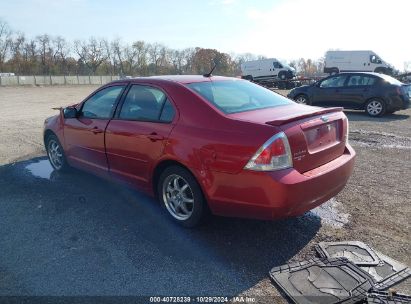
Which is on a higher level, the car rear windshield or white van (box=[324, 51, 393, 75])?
white van (box=[324, 51, 393, 75])

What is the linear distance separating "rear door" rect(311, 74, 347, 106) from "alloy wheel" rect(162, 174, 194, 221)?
34.9 ft

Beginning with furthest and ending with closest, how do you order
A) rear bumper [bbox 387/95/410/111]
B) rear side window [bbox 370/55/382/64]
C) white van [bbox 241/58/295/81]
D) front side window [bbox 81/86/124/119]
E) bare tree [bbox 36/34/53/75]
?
bare tree [bbox 36/34/53/75], white van [bbox 241/58/295/81], rear side window [bbox 370/55/382/64], rear bumper [bbox 387/95/410/111], front side window [bbox 81/86/124/119]

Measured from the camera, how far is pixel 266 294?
2.82 m

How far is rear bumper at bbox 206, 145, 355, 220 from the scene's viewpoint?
3.10 metres

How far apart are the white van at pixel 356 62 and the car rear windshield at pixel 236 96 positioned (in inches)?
1321

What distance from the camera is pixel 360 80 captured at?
41.5ft

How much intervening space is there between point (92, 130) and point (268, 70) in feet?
113

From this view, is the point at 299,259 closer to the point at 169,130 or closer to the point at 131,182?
the point at 169,130

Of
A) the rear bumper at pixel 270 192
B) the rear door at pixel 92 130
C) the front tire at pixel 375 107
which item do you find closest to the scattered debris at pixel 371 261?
the rear bumper at pixel 270 192

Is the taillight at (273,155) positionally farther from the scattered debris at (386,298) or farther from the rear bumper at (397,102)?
the rear bumper at (397,102)

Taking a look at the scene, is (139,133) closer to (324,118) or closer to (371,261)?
(324,118)

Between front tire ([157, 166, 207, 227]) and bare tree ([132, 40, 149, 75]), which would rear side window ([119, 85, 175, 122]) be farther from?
bare tree ([132, 40, 149, 75])

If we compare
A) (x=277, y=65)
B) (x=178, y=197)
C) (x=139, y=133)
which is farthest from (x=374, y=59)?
(x=178, y=197)

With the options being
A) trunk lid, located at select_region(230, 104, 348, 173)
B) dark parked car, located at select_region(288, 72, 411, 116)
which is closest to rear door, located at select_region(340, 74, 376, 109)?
dark parked car, located at select_region(288, 72, 411, 116)
